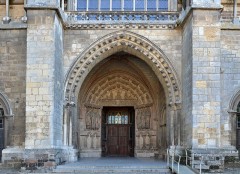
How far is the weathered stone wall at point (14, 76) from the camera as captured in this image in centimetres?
1534

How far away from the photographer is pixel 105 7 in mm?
17312

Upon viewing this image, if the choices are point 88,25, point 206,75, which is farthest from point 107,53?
point 206,75

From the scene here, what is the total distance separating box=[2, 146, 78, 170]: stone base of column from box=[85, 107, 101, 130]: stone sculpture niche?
3683mm

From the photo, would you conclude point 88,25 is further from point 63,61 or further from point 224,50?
point 224,50

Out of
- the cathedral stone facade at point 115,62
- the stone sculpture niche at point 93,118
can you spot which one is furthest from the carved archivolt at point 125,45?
the stone sculpture niche at point 93,118

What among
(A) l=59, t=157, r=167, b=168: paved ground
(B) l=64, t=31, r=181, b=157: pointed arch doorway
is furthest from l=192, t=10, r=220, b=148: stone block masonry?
(B) l=64, t=31, r=181, b=157: pointed arch doorway

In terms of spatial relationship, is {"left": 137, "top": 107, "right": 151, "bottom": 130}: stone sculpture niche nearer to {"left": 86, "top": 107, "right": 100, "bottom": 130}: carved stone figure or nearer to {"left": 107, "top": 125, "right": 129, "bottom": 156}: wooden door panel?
{"left": 107, "top": 125, "right": 129, "bottom": 156}: wooden door panel

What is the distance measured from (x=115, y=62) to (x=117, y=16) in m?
3.23

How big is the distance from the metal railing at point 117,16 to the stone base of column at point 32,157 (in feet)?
15.2

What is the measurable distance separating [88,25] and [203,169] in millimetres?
6319

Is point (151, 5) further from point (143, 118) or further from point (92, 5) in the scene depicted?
point (143, 118)

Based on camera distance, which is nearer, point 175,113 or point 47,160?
point 47,160

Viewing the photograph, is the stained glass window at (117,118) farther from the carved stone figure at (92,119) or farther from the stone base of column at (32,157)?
the stone base of column at (32,157)

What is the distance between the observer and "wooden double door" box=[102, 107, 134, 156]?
20.5 metres
